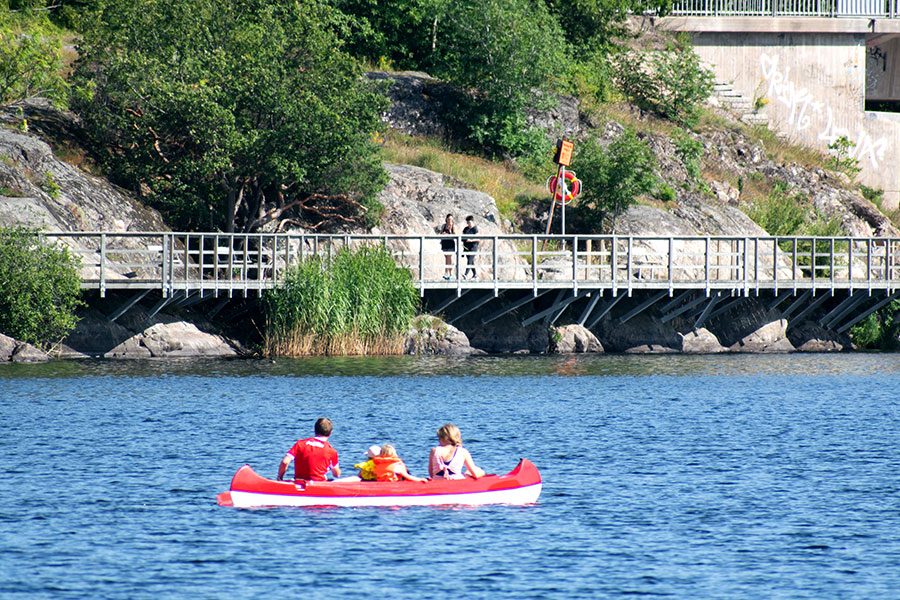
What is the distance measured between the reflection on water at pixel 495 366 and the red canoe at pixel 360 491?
15.3m

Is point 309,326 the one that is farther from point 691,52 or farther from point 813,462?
point 691,52

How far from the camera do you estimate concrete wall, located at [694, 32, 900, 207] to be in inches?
2393

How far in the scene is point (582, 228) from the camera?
48000 mm

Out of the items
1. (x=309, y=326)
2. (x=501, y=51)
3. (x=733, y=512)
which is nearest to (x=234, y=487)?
(x=733, y=512)

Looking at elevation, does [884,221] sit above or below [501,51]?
below

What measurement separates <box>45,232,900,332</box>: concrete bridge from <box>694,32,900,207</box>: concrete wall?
15.2 m

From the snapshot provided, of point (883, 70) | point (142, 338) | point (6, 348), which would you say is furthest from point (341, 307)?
point (883, 70)

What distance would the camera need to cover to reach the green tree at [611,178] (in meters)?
46.3

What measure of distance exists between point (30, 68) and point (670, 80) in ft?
97.8

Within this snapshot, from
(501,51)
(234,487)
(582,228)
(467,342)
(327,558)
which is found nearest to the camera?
(327,558)

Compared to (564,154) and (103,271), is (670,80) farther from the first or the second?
(103,271)

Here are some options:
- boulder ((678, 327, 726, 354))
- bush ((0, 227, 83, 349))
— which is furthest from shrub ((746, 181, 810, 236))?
bush ((0, 227, 83, 349))

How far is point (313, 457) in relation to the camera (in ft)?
59.9

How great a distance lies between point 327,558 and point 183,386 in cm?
1637
